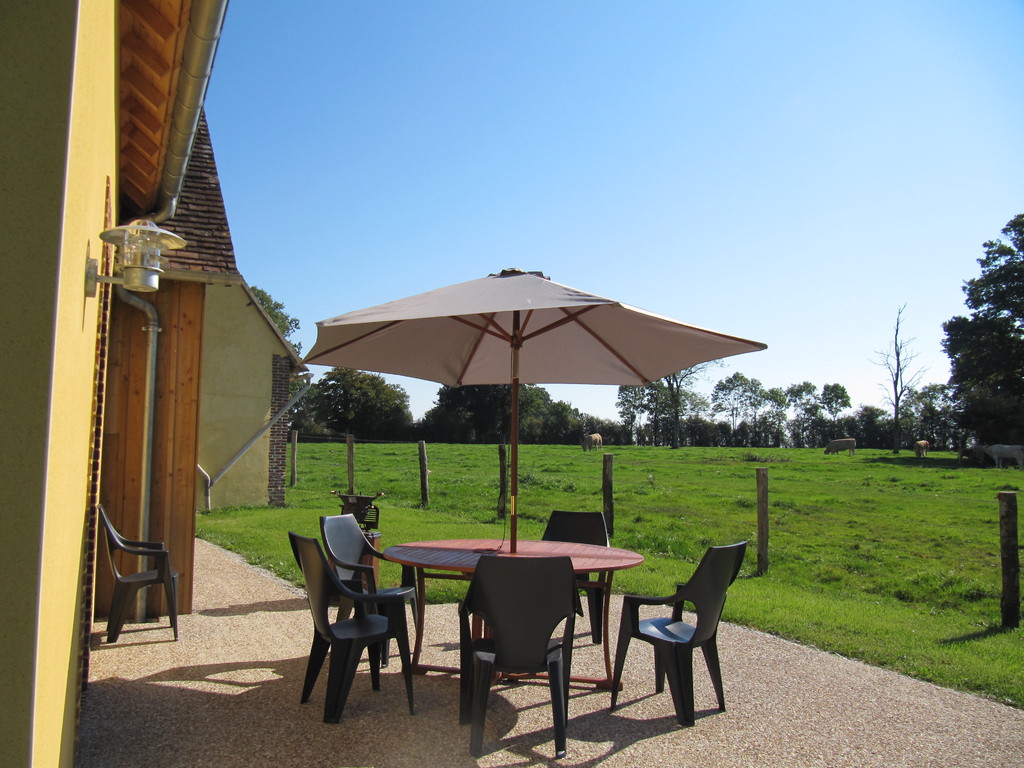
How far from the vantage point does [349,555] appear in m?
5.66

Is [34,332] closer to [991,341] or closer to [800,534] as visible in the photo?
[800,534]

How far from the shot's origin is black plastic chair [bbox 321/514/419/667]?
519 centimetres

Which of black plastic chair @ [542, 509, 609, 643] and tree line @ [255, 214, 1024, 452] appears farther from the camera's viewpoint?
tree line @ [255, 214, 1024, 452]

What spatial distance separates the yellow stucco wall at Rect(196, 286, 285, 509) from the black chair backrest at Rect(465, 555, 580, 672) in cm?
1296

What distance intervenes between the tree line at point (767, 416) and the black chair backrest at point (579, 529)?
25.2m

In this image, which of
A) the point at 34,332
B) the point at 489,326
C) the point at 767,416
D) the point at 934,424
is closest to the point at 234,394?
the point at 489,326

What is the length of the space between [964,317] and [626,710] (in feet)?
142

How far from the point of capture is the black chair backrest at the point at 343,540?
549 cm

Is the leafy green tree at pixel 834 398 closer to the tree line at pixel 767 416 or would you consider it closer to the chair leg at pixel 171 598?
the tree line at pixel 767 416

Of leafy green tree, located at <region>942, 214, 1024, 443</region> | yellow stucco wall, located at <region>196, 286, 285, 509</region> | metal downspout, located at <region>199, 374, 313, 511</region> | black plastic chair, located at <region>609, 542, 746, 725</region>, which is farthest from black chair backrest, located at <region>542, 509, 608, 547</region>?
Answer: leafy green tree, located at <region>942, 214, 1024, 443</region>

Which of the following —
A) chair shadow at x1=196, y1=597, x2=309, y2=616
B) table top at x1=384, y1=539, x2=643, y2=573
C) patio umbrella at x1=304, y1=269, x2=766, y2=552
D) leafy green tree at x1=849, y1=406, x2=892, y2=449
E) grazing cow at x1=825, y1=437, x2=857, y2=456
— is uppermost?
leafy green tree at x1=849, y1=406, x2=892, y2=449

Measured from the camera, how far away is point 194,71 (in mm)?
3947

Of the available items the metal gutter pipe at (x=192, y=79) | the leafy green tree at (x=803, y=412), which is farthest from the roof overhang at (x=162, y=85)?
the leafy green tree at (x=803, y=412)

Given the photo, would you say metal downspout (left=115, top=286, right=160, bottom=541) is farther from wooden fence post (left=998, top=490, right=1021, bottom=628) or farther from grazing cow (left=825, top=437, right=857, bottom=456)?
grazing cow (left=825, top=437, right=857, bottom=456)
